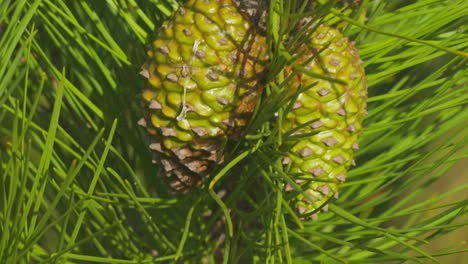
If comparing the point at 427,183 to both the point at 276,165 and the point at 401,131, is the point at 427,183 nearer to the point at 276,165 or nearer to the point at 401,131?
the point at 401,131

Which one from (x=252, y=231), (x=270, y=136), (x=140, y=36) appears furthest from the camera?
(x=252, y=231)

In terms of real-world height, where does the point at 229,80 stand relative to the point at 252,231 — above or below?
above

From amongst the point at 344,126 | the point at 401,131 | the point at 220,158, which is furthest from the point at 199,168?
the point at 401,131

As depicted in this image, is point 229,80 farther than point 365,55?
No
